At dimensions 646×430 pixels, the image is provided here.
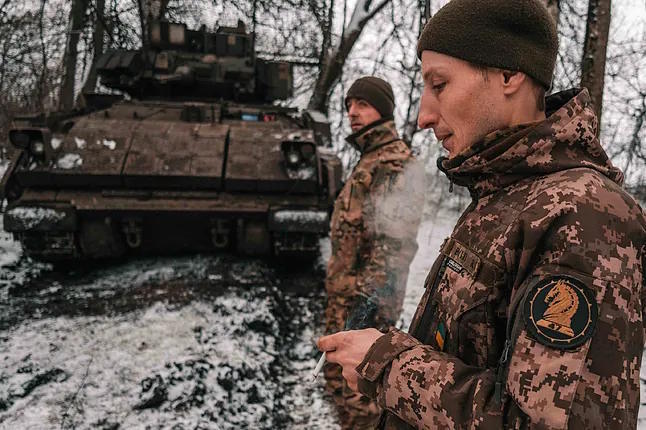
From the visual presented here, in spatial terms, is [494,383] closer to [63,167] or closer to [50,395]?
[50,395]

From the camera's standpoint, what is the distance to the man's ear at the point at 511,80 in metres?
1.06

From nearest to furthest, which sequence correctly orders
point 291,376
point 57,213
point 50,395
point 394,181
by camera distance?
point 394,181 < point 50,395 < point 291,376 < point 57,213

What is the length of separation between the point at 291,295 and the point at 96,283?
6.46ft

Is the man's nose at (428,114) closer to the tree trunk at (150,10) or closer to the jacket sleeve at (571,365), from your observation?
the jacket sleeve at (571,365)

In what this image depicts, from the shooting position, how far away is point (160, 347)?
11.7 feet

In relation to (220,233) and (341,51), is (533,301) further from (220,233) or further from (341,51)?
(341,51)

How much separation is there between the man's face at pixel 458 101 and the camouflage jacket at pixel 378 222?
1467 mm

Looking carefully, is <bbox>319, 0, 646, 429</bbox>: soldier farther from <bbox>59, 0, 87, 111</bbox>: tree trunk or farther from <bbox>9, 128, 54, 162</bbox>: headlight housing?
<bbox>59, 0, 87, 111</bbox>: tree trunk

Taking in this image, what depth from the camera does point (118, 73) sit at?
7.42 metres

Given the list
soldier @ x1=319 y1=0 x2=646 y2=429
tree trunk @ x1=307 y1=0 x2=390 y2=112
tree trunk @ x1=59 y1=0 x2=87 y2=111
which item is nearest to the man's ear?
soldier @ x1=319 y1=0 x2=646 y2=429

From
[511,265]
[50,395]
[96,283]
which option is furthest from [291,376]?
[511,265]

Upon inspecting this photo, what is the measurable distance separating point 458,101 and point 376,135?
1.82 m

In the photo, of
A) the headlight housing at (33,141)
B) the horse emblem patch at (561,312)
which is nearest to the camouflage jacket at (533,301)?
the horse emblem patch at (561,312)

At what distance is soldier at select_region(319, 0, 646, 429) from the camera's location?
82 cm
